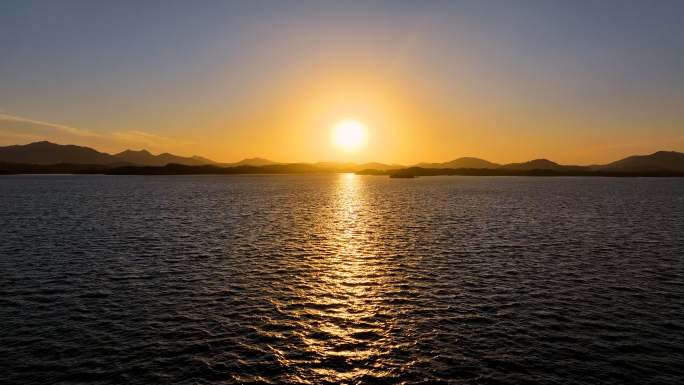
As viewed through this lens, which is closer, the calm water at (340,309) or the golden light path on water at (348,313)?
the calm water at (340,309)

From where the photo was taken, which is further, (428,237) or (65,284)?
(428,237)

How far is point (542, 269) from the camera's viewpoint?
4575cm

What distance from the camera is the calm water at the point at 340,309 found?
76.5ft

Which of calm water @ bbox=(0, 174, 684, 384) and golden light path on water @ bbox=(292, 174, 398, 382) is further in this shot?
golden light path on water @ bbox=(292, 174, 398, 382)

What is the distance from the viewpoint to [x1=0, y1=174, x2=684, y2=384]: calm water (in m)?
23.3

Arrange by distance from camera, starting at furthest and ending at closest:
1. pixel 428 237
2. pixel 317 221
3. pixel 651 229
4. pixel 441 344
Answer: pixel 317 221
pixel 651 229
pixel 428 237
pixel 441 344

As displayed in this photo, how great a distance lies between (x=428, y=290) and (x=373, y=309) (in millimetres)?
7759

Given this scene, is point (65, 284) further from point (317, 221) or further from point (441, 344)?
point (317, 221)

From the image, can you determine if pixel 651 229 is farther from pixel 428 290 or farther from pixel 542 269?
pixel 428 290

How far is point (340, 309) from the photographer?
3319cm

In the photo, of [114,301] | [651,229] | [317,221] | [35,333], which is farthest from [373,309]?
[651,229]

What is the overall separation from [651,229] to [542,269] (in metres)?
46.6

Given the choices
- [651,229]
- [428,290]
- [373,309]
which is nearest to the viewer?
[373,309]

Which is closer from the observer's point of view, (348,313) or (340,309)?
(348,313)
